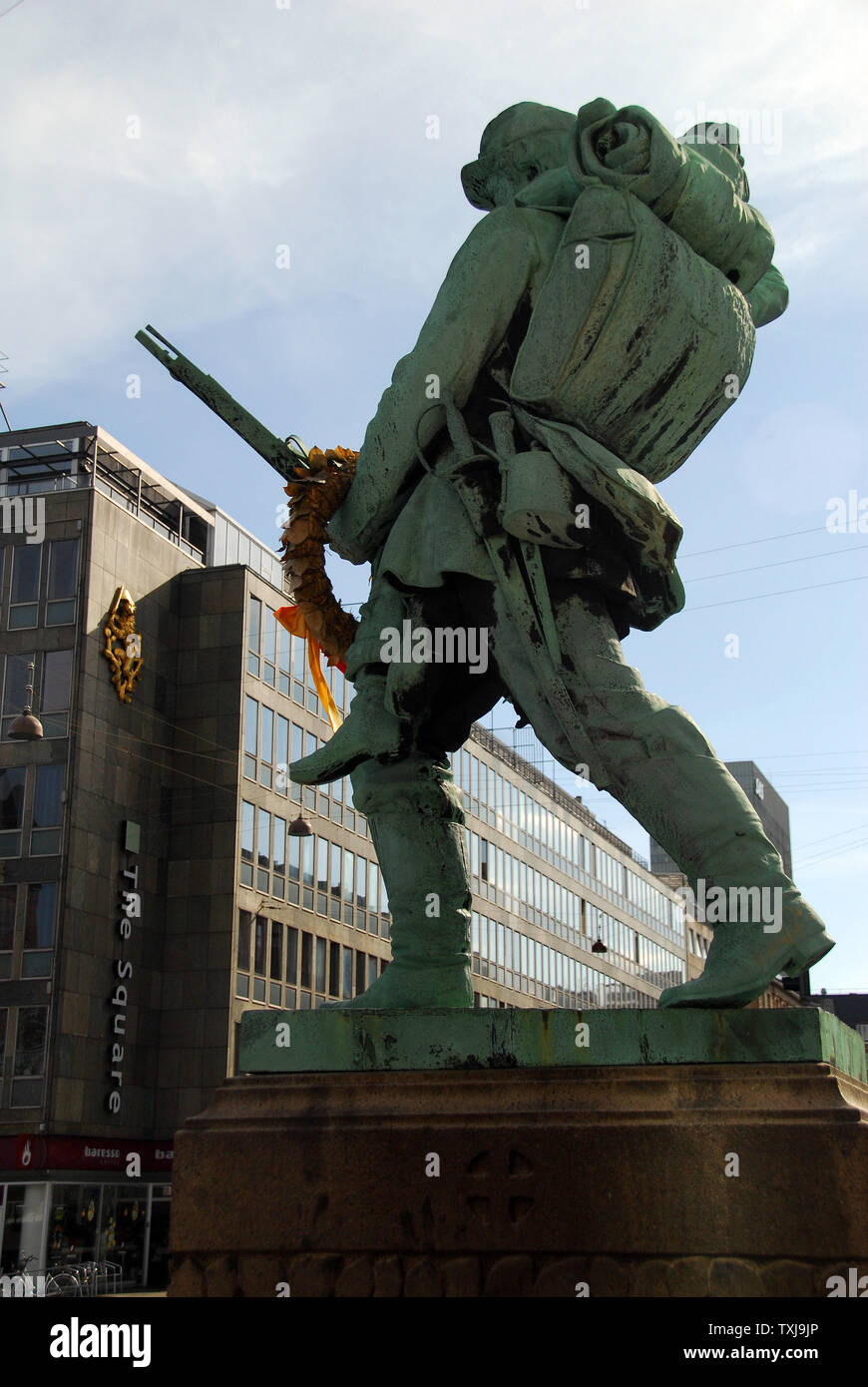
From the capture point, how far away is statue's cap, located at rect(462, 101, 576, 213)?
572cm

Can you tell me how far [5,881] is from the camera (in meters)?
38.4

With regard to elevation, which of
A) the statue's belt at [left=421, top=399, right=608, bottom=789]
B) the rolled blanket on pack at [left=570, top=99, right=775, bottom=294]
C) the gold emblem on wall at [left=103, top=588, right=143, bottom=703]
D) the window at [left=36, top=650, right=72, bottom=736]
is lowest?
the statue's belt at [left=421, top=399, right=608, bottom=789]

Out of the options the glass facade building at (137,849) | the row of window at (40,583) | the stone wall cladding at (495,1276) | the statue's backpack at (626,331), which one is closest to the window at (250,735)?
the glass facade building at (137,849)

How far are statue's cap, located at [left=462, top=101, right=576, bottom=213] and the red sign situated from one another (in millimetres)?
33762

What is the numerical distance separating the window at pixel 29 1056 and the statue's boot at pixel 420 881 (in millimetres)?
33575

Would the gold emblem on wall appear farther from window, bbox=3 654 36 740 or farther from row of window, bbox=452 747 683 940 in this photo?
row of window, bbox=452 747 683 940

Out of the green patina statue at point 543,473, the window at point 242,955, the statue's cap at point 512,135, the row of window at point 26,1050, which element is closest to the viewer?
the green patina statue at point 543,473

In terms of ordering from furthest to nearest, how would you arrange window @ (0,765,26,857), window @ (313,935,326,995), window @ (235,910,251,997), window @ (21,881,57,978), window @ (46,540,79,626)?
window @ (313,935,326,995)
window @ (235,910,251,997)
window @ (46,540,79,626)
window @ (0,765,26,857)
window @ (21,881,57,978)

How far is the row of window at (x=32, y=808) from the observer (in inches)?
1519

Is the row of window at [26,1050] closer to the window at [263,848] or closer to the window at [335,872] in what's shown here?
the window at [263,848]

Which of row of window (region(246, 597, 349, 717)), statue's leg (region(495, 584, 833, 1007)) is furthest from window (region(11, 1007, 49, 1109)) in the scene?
statue's leg (region(495, 584, 833, 1007))

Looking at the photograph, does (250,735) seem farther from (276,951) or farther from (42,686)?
(42,686)

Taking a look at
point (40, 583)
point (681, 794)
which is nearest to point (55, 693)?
point (40, 583)

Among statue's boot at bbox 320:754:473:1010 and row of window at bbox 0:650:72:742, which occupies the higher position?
row of window at bbox 0:650:72:742
